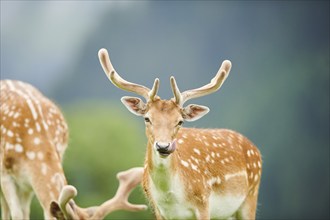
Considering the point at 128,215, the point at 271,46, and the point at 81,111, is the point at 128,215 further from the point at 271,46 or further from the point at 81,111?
the point at 271,46

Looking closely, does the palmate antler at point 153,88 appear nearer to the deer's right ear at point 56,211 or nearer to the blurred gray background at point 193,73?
the deer's right ear at point 56,211

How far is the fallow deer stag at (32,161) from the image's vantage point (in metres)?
6.77

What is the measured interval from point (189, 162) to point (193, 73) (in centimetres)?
1609

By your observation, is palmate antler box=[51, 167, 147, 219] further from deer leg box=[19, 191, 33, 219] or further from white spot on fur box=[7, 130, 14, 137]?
white spot on fur box=[7, 130, 14, 137]

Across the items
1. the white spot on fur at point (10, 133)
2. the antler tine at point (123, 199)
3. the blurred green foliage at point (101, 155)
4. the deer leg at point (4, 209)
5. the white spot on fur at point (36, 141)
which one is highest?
the white spot on fur at point (10, 133)

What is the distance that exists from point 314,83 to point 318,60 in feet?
3.72

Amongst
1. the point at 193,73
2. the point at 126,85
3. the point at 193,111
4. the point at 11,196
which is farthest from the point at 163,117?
the point at 193,73

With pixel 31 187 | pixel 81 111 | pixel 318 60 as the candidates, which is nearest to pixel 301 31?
pixel 318 60

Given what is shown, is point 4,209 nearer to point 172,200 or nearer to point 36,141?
point 36,141

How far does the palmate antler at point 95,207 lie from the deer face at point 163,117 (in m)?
0.92

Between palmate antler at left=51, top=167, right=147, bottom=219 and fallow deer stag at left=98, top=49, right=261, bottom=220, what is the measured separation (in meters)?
0.66

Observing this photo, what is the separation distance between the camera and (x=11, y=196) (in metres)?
7.01

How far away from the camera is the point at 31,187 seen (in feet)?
23.3

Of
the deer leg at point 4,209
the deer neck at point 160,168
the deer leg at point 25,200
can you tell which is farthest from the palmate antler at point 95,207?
the deer leg at point 4,209
